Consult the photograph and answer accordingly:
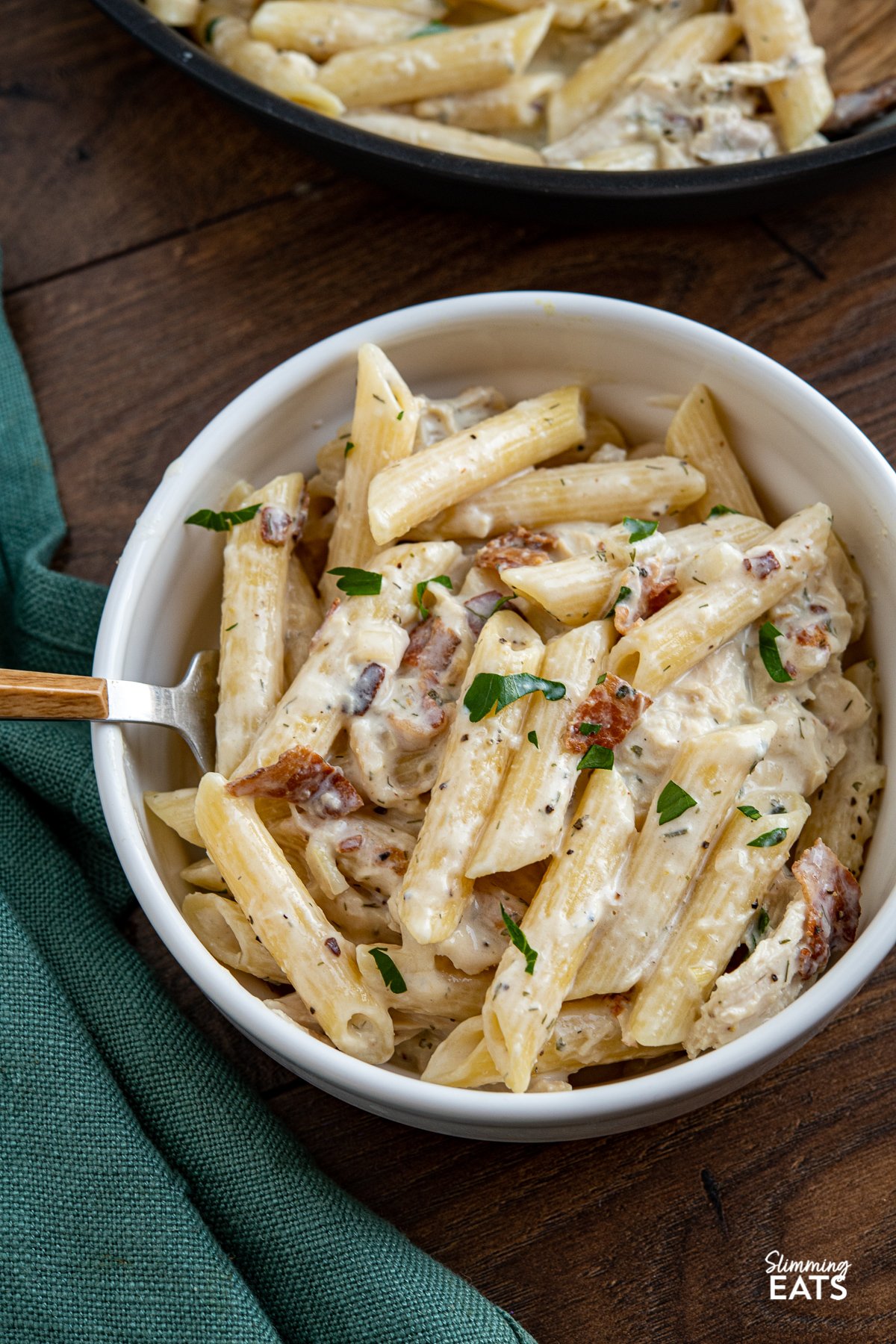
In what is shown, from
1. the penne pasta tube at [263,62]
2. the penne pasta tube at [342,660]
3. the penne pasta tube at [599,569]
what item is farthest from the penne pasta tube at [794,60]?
the penne pasta tube at [342,660]

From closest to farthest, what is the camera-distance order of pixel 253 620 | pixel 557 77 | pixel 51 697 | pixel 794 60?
pixel 51 697 → pixel 253 620 → pixel 794 60 → pixel 557 77

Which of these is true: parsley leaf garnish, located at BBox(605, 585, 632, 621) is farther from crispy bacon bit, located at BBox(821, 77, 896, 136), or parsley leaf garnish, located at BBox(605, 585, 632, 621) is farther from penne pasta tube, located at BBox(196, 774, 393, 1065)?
crispy bacon bit, located at BBox(821, 77, 896, 136)

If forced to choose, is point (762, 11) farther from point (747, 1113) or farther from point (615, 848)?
point (747, 1113)

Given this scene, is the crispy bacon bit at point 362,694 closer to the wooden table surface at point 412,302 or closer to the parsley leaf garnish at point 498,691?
the parsley leaf garnish at point 498,691

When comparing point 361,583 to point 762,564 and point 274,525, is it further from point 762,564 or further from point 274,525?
point 762,564

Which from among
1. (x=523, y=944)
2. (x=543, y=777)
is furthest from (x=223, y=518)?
(x=523, y=944)

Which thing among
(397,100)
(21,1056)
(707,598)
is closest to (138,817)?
(21,1056)
